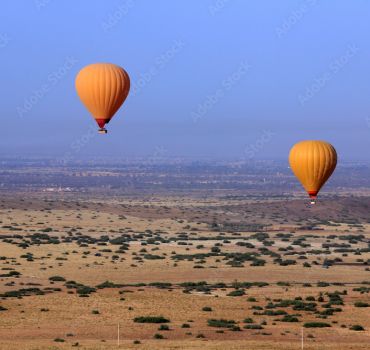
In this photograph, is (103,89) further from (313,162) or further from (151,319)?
(151,319)

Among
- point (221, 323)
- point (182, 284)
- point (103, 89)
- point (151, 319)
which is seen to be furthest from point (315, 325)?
point (103, 89)

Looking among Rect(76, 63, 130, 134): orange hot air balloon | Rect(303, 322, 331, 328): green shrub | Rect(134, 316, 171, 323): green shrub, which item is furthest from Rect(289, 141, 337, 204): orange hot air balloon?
Rect(134, 316, 171, 323): green shrub

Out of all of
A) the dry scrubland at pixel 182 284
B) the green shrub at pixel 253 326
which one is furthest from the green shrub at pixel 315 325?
the green shrub at pixel 253 326

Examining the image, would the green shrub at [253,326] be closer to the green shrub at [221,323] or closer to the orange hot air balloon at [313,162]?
the green shrub at [221,323]

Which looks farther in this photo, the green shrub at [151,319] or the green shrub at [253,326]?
the green shrub at [151,319]

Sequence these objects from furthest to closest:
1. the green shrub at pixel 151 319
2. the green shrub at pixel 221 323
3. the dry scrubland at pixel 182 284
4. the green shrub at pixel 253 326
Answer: the green shrub at pixel 151 319 → the green shrub at pixel 221 323 → the green shrub at pixel 253 326 → the dry scrubland at pixel 182 284
